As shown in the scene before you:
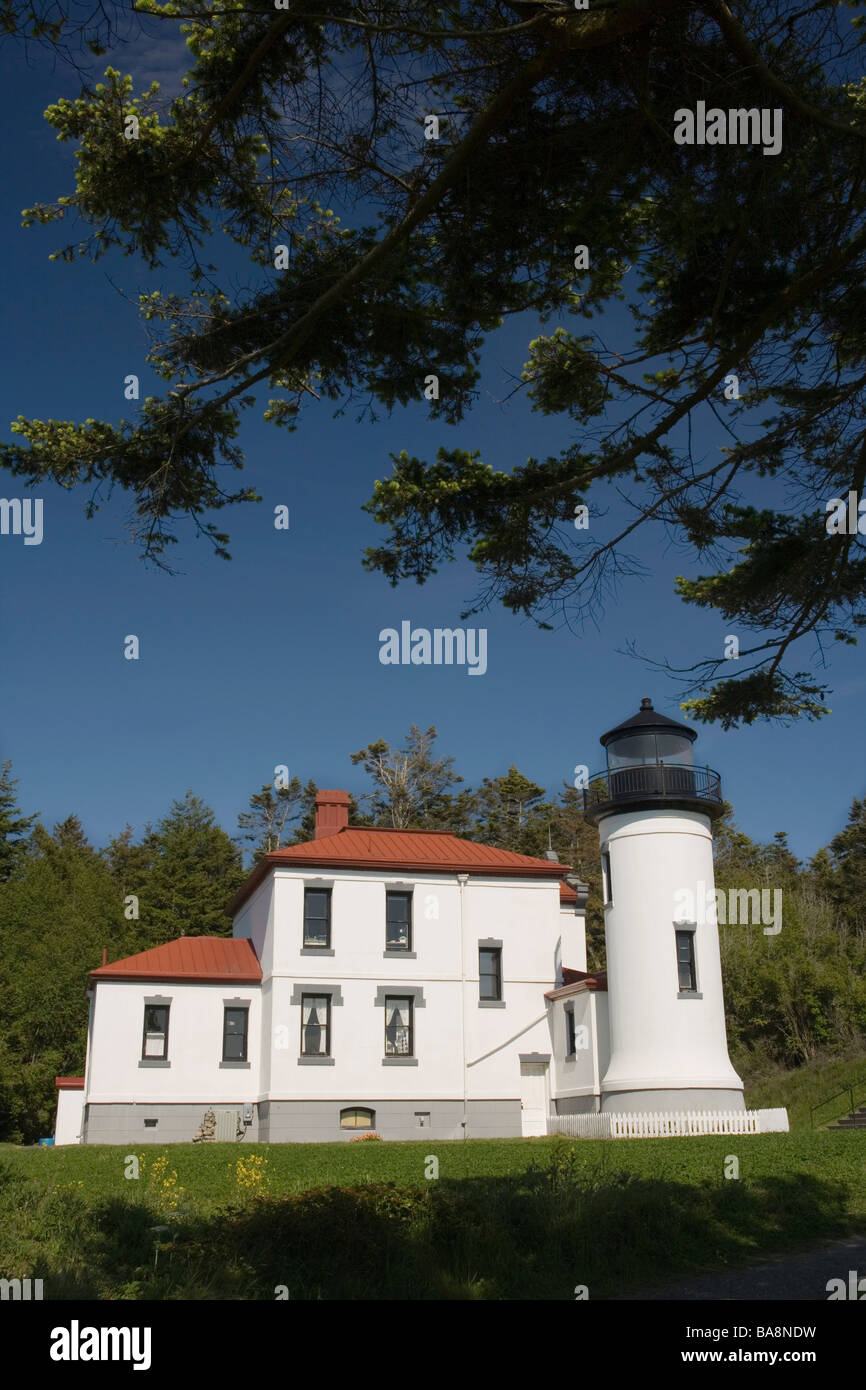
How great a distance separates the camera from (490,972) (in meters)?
29.4

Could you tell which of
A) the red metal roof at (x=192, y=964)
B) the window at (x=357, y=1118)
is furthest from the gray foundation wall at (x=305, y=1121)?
the red metal roof at (x=192, y=964)

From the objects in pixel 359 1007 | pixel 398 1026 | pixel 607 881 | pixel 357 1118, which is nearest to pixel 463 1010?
pixel 398 1026

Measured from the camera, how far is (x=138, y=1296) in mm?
7039

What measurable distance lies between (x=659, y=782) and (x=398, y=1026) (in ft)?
30.0

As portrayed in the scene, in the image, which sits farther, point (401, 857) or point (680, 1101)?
point (401, 857)

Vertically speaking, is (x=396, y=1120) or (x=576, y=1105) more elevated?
(x=576, y=1105)

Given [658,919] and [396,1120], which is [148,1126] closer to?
[396,1120]

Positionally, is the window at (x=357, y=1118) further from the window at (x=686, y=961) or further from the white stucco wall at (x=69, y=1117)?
the window at (x=686, y=961)

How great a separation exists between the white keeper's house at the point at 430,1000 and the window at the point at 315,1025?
0.04 meters

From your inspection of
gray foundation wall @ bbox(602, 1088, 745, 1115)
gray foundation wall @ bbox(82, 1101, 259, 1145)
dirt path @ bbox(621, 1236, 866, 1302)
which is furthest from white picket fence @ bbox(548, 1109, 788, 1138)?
dirt path @ bbox(621, 1236, 866, 1302)

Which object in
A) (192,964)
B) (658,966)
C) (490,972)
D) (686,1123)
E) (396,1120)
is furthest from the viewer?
(490,972)

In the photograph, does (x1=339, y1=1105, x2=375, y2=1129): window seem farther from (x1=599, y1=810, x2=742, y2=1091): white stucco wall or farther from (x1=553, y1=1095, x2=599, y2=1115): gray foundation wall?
(x1=599, y1=810, x2=742, y2=1091): white stucco wall
